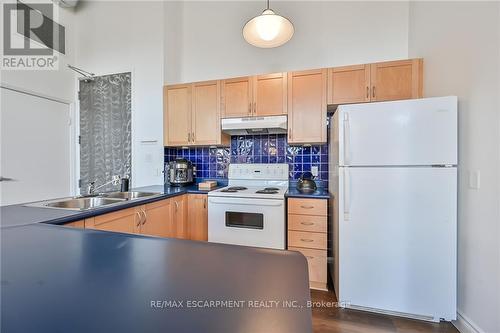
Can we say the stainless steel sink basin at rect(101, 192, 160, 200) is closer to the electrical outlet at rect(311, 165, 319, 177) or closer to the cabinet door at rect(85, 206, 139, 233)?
the cabinet door at rect(85, 206, 139, 233)

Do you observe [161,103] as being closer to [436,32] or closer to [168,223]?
[168,223]

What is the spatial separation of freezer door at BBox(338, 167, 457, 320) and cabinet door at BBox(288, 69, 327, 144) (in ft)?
2.57

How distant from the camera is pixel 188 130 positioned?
296cm

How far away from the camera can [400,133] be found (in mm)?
1745

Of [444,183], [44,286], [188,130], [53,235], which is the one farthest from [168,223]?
[444,183]

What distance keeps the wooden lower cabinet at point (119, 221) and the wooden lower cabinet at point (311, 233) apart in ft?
4.59

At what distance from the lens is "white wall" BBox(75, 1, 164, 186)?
299 cm

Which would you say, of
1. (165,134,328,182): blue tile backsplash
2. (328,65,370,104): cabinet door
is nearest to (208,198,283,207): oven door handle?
(165,134,328,182): blue tile backsplash

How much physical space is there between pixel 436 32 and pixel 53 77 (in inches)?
170

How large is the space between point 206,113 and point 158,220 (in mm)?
1388

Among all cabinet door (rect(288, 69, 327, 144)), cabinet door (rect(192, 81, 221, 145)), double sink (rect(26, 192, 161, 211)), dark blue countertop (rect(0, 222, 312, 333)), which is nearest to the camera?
dark blue countertop (rect(0, 222, 312, 333))

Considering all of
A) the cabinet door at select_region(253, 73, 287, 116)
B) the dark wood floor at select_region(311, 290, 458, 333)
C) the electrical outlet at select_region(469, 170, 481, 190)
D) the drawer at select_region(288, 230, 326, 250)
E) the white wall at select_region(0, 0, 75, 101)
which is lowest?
the dark wood floor at select_region(311, 290, 458, 333)

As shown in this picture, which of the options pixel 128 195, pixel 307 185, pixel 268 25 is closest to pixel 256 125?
pixel 307 185

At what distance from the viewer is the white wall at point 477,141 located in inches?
54.2
